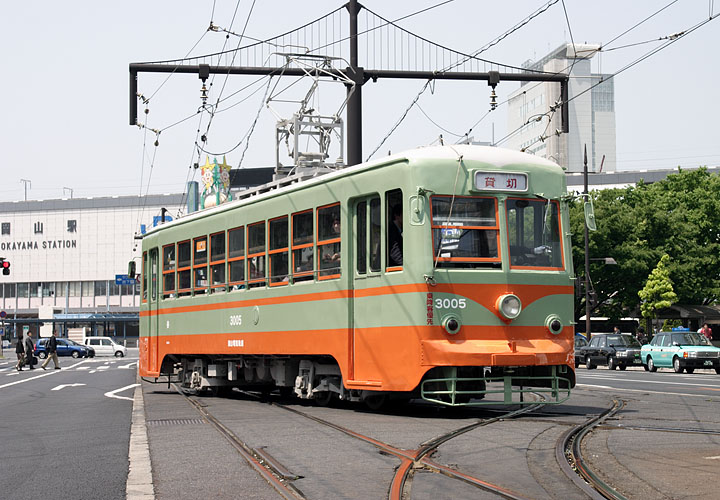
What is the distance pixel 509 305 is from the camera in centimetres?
1347

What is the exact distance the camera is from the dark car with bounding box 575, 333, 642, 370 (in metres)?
38.6

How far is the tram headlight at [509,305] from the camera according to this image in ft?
44.0

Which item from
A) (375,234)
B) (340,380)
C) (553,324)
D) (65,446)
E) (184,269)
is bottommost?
(65,446)

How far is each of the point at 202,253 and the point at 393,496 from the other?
12.6 metres

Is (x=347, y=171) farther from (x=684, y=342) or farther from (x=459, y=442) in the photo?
(x=684, y=342)

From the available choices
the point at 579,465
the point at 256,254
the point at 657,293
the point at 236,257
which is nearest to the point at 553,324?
the point at 579,465

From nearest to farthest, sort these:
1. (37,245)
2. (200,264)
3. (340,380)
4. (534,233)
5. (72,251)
Answer: 1. (534,233)
2. (340,380)
3. (200,264)
4. (72,251)
5. (37,245)

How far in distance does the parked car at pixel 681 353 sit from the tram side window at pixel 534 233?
20.9 metres

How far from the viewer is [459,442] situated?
10.6m

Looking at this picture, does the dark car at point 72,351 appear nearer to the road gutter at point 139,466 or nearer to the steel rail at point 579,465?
the road gutter at point 139,466

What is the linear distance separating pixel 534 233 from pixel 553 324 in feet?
4.05

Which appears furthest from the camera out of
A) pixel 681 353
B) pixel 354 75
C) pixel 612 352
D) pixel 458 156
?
pixel 612 352

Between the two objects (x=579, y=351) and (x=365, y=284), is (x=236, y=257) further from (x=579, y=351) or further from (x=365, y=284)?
(x=579, y=351)

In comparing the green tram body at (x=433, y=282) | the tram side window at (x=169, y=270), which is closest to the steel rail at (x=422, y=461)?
the green tram body at (x=433, y=282)
